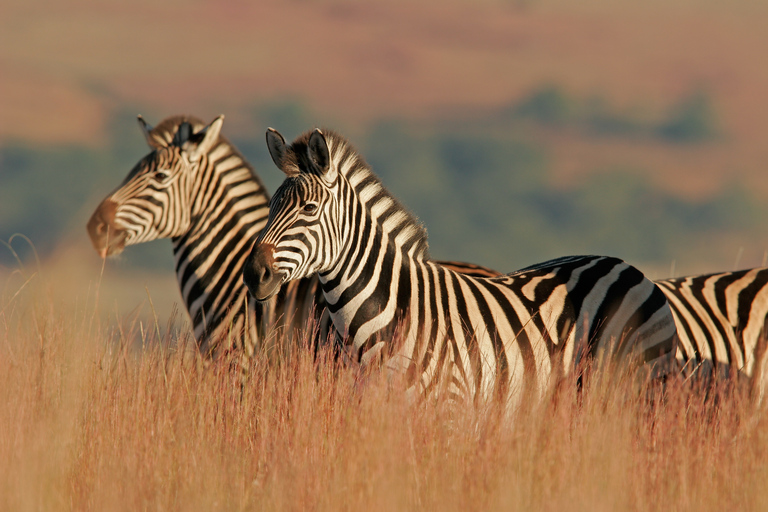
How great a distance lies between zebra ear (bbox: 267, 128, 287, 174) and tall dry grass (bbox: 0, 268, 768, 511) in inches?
62.9

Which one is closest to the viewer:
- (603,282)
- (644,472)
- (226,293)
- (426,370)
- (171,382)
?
(644,472)

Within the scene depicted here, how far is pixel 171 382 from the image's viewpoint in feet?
18.4

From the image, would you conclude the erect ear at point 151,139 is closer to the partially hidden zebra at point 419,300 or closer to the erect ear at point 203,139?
the erect ear at point 203,139

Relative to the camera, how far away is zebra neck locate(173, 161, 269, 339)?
7395 millimetres

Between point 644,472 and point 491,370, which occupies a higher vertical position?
point 491,370

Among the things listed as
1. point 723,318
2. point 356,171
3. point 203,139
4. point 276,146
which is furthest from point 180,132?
point 723,318

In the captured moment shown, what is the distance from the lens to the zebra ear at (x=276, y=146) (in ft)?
18.5

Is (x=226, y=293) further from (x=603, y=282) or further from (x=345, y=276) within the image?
(x=603, y=282)

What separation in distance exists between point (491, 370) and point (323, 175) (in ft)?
6.11

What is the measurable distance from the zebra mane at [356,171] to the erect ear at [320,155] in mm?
53

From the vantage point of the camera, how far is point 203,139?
297 inches

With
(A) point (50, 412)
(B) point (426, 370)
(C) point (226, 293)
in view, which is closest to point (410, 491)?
(B) point (426, 370)

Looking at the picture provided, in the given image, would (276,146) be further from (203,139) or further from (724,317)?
(724,317)

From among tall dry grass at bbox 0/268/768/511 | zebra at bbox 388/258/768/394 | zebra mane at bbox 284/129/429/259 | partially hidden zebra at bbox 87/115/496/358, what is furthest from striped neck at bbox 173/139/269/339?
zebra at bbox 388/258/768/394
